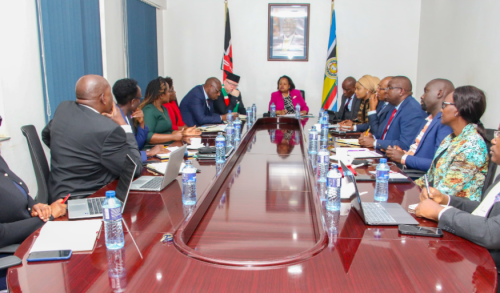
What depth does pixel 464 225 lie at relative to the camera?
1.32 m

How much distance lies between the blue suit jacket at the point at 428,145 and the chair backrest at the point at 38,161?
2320 millimetres

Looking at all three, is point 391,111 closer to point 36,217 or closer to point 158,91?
point 158,91

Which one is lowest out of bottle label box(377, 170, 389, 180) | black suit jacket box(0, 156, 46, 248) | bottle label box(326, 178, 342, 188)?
black suit jacket box(0, 156, 46, 248)

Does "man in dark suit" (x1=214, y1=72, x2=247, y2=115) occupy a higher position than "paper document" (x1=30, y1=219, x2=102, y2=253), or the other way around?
"man in dark suit" (x1=214, y1=72, x2=247, y2=115)

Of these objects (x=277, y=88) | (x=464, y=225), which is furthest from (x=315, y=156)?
(x=277, y=88)

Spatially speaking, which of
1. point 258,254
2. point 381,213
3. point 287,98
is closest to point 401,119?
point 381,213

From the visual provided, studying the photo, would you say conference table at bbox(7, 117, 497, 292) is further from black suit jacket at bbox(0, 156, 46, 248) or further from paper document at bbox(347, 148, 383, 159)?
paper document at bbox(347, 148, 383, 159)

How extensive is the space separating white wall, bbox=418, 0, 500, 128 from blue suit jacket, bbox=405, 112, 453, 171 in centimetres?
173

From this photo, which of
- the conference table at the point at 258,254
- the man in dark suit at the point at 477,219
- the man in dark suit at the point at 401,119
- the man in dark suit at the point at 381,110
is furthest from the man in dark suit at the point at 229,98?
the man in dark suit at the point at 477,219

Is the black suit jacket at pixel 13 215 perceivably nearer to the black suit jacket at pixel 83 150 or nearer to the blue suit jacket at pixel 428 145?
the black suit jacket at pixel 83 150

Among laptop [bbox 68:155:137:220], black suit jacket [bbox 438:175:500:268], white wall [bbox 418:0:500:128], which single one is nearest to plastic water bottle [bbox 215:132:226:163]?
laptop [bbox 68:155:137:220]

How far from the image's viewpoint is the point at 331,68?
6.52m

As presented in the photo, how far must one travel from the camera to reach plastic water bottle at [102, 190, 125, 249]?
116 cm

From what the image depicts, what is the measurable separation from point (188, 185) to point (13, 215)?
770mm
